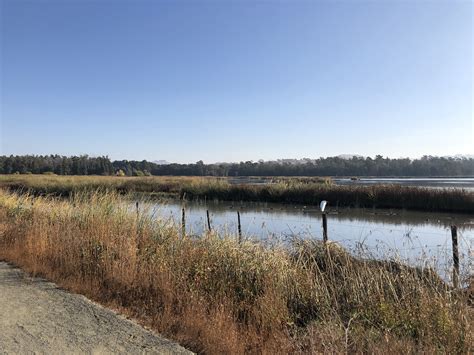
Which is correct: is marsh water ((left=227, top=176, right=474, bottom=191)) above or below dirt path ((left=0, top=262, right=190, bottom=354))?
above

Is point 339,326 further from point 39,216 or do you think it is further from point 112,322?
point 39,216

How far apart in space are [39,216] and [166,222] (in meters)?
3.69

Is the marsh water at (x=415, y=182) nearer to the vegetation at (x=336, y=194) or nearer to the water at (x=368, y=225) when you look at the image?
the vegetation at (x=336, y=194)

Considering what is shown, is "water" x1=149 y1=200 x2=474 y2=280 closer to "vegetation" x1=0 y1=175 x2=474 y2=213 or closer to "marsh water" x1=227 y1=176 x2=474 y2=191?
"vegetation" x1=0 y1=175 x2=474 y2=213

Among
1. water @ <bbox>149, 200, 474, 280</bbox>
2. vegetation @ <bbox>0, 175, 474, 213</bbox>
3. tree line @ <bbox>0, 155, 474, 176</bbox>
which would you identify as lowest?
water @ <bbox>149, 200, 474, 280</bbox>

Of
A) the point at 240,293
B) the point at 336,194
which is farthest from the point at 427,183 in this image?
the point at 240,293

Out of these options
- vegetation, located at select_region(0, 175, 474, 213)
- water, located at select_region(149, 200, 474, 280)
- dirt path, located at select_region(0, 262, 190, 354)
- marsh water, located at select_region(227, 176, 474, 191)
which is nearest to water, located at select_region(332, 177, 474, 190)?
marsh water, located at select_region(227, 176, 474, 191)

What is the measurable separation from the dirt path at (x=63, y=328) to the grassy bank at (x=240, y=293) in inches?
10.2

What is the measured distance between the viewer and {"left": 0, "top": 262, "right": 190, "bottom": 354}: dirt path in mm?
3680

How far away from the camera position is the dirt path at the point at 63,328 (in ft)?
12.1

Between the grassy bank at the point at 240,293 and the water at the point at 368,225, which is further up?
the grassy bank at the point at 240,293

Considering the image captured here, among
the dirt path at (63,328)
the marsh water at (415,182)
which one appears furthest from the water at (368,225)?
the marsh water at (415,182)

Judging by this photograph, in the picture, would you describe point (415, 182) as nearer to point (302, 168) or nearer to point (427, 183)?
point (427, 183)

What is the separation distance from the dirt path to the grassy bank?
0.26 meters
